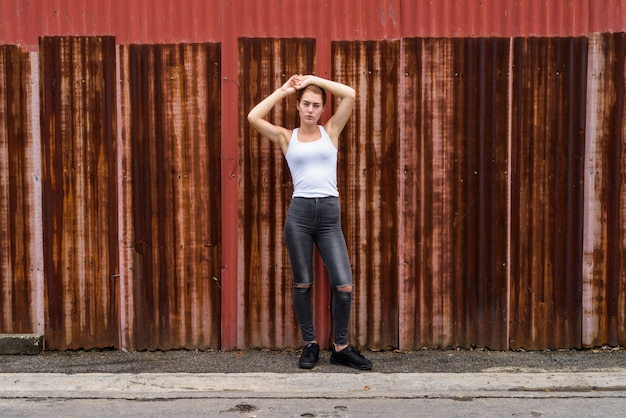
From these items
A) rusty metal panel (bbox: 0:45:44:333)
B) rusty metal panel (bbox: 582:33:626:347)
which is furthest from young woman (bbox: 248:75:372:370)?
rusty metal panel (bbox: 582:33:626:347)

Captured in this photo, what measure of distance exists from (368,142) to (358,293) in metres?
1.12

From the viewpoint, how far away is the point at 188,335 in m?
5.24

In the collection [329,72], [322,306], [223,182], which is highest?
[329,72]

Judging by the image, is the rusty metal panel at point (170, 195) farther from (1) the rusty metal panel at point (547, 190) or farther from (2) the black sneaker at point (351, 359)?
(1) the rusty metal panel at point (547, 190)

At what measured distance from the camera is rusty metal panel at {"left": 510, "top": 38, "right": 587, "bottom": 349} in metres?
5.11

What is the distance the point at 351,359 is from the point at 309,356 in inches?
11.5

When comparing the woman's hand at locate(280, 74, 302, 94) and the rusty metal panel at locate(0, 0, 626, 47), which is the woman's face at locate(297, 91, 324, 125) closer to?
the woman's hand at locate(280, 74, 302, 94)

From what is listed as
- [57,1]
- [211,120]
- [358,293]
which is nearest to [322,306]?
[358,293]

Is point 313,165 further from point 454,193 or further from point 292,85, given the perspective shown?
point 454,193

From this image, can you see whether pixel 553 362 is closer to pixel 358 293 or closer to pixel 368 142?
pixel 358 293

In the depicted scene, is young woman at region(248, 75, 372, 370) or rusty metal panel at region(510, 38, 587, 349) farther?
rusty metal panel at region(510, 38, 587, 349)

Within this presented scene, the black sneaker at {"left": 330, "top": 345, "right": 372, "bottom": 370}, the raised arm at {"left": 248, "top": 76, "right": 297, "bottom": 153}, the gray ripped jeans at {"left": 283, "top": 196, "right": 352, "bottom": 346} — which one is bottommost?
the black sneaker at {"left": 330, "top": 345, "right": 372, "bottom": 370}

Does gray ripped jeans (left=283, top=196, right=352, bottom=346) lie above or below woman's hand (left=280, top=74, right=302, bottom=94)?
below

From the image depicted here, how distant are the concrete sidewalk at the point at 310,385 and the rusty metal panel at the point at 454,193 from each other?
0.60m
